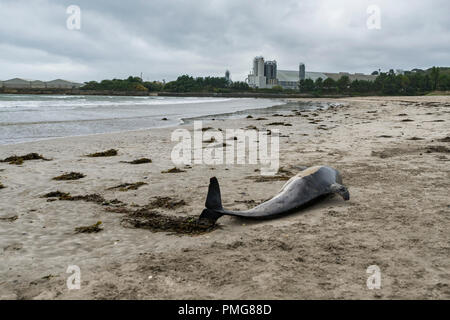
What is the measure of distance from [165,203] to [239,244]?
206 centimetres

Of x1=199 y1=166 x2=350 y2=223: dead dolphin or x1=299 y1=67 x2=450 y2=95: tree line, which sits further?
x1=299 y1=67 x2=450 y2=95: tree line

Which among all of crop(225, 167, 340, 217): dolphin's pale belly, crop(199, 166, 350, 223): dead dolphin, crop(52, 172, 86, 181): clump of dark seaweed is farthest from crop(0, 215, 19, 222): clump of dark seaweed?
crop(225, 167, 340, 217): dolphin's pale belly

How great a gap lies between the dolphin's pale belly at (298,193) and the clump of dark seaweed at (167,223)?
0.39 m

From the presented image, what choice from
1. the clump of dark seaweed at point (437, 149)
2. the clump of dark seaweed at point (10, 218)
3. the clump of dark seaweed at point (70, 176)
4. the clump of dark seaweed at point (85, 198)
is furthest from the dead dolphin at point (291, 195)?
the clump of dark seaweed at point (437, 149)

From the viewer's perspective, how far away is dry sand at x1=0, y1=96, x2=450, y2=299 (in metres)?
2.80

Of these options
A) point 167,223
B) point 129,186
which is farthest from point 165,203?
point 129,186

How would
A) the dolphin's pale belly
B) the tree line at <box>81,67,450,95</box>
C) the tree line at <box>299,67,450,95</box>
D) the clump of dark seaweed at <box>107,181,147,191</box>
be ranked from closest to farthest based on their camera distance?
the dolphin's pale belly → the clump of dark seaweed at <box>107,181,147,191</box> → the tree line at <box>299,67,450,95</box> → the tree line at <box>81,67,450,95</box>

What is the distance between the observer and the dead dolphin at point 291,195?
14.1 ft

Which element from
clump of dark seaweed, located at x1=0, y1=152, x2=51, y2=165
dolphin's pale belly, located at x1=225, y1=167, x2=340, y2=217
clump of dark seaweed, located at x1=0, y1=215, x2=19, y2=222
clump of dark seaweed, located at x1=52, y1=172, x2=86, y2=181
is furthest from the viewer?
clump of dark seaweed, located at x1=0, y1=152, x2=51, y2=165

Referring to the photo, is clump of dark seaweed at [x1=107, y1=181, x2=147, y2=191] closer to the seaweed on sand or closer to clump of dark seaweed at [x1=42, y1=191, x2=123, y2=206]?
clump of dark seaweed at [x1=42, y1=191, x2=123, y2=206]
